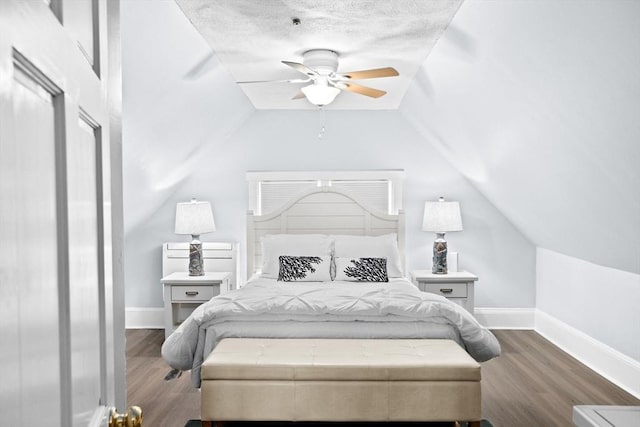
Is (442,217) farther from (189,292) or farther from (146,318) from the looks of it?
(146,318)

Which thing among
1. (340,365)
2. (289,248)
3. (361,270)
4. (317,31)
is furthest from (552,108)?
(289,248)

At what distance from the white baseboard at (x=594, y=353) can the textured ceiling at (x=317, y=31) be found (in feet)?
8.50

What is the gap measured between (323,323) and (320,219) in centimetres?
216

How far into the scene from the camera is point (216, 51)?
3516 mm

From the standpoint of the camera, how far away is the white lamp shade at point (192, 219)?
5.11 m

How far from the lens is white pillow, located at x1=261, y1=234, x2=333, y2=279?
4.89 m


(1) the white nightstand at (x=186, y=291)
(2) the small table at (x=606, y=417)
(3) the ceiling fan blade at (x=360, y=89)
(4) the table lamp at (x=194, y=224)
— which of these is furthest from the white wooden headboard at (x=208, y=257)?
(2) the small table at (x=606, y=417)

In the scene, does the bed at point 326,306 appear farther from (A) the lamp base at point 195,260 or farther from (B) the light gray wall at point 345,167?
(B) the light gray wall at point 345,167

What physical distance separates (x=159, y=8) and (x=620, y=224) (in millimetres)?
2849

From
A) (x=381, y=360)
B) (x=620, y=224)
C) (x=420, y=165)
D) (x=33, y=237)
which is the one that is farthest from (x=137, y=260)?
(x=33, y=237)

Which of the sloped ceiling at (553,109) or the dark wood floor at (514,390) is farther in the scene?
the dark wood floor at (514,390)

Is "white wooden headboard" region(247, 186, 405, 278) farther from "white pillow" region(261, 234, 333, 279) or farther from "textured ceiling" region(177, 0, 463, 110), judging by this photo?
"textured ceiling" region(177, 0, 463, 110)

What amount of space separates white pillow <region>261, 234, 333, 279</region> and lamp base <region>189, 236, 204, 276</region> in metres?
0.65

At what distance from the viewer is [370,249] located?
194 inches
